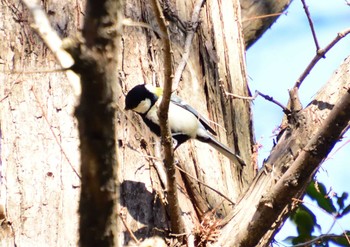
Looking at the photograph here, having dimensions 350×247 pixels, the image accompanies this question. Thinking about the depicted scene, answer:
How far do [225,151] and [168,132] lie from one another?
0.79 meters

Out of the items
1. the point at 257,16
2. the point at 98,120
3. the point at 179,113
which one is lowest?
the point at 98,120

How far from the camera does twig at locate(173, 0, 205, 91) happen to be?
302cm

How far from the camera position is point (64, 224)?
257cm

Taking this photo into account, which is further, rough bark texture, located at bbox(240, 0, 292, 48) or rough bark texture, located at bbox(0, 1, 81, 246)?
rough bark texture, located at bbox(240, 0, 292, 48)

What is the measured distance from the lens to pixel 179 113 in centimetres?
351

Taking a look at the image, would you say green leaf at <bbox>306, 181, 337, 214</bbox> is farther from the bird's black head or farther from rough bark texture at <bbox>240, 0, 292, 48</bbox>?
rough bark texture at <bbox>240, 0, 292, 48</bbox>

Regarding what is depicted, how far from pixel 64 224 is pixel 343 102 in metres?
1.02

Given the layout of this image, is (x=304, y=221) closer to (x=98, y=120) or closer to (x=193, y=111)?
(x=193, y=111)

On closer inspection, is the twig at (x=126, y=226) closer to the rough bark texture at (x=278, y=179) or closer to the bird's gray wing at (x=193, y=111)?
the rough bark texture at (x=278, y=179)

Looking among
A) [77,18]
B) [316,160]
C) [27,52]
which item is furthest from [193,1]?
[316,160]

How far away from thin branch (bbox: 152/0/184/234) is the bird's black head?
54 cm

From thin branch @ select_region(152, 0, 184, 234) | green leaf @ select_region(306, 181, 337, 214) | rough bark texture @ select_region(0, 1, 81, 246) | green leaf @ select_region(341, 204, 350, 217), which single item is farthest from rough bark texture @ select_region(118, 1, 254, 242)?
green leaf @ select_region(341, 204, 350, 217)

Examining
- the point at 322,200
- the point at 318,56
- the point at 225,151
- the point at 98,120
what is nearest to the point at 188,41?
the point at 225,151

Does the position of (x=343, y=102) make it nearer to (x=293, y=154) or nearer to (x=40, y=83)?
(x=293, y=154)
